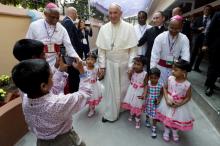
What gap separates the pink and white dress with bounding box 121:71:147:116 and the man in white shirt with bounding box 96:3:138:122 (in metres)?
0.21

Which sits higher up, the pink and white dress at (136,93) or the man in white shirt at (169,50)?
the man in white shirt at (169,50)

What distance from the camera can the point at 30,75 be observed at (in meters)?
1.40

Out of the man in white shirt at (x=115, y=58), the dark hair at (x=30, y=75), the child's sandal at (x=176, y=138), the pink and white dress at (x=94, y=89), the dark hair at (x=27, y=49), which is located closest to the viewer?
the dark hair at (x=30, y=75)

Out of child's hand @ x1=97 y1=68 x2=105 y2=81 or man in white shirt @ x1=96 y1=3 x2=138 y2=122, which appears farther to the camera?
child's hand @ x1=97 y1=68 x2=105 y2=81

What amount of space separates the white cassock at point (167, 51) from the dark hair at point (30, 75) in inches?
91.3

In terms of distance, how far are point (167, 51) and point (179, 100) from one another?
2.57ft

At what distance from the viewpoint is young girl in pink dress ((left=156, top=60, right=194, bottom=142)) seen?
3065 mm

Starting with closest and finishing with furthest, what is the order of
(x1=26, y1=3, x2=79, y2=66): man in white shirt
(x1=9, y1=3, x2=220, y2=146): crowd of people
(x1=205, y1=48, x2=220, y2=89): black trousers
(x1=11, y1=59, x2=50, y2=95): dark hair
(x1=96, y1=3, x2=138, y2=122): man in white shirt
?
(x1=11, y1=59, x2=50, y2=95): dark hair
(x1=9, y1=3, x2=220, y2=146): crowd of people
(x1=26, y1=3, x2=79, y2=66): man in white shirt
(x1=96, y1=3, x2=138, y2=122): man in white shirt
(x1=205, y1=48, x2=220, y2=89): black trousers

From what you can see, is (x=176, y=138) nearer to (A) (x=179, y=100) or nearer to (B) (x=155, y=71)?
(A) (x=179, y=100)

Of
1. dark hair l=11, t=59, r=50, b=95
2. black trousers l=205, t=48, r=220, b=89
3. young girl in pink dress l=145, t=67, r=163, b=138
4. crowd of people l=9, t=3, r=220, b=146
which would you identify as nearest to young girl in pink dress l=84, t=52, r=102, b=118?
crowd of people l=9, t=3, r=220, b=146

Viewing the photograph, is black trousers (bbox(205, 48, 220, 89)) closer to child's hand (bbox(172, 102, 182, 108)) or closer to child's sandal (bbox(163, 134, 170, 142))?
child's hand (bbox(172, 102, 182, 108))

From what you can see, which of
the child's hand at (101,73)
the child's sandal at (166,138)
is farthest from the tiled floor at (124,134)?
the child's hand at (101,73)

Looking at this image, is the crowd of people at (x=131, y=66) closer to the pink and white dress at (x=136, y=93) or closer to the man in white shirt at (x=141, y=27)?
the pink and white dress at (x=136, y=93)

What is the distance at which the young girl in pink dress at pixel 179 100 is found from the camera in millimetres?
3065
